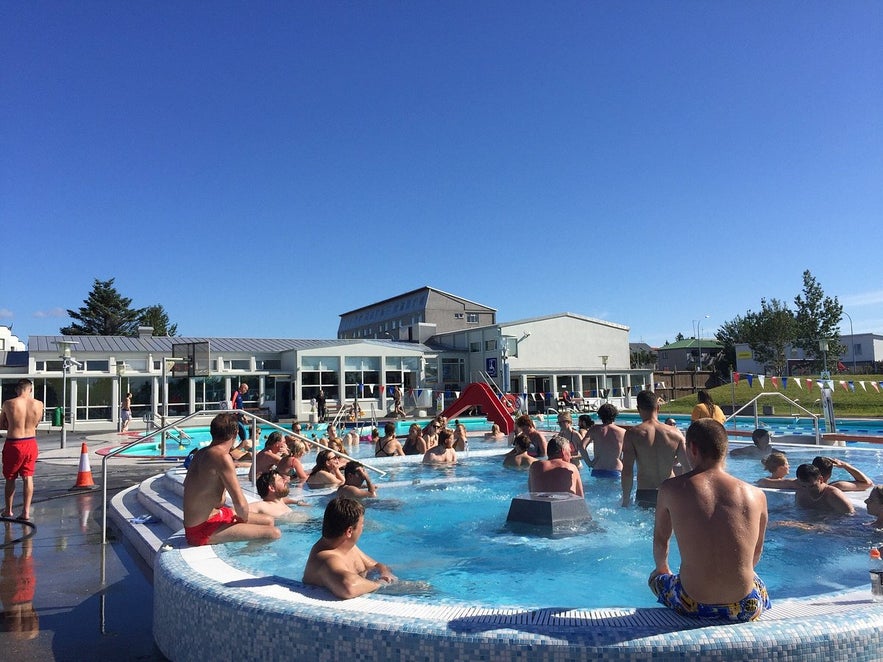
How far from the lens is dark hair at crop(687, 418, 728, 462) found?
316cm

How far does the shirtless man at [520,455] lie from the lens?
38.2ft

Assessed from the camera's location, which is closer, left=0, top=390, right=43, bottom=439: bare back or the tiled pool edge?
the tiled pool edge

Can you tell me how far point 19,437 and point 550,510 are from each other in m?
6.43

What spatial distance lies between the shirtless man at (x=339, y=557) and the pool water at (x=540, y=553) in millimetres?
757

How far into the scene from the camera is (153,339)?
31.4m

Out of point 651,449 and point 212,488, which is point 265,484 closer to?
point 212,488

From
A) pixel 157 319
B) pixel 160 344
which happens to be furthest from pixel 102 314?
pixel 160 344

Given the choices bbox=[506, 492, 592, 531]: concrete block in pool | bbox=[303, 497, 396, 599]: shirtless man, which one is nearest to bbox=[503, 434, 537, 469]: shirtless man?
bbox=[506, 492, 592, 531]: concrete block in pool

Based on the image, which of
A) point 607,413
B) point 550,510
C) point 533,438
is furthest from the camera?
point 533,438

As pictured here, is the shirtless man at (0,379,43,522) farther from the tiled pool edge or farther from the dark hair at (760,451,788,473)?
the dark hair at (760,451,788,473)

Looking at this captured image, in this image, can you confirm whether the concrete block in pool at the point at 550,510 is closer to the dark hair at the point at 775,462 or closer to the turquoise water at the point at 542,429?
the dark hair at the point at 775,462

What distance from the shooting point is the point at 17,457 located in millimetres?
7430

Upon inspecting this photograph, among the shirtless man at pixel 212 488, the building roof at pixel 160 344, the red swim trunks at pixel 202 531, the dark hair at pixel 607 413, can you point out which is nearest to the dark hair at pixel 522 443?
the dark hair at pixel 607 413

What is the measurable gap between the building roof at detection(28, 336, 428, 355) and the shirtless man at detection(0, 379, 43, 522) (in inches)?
840
